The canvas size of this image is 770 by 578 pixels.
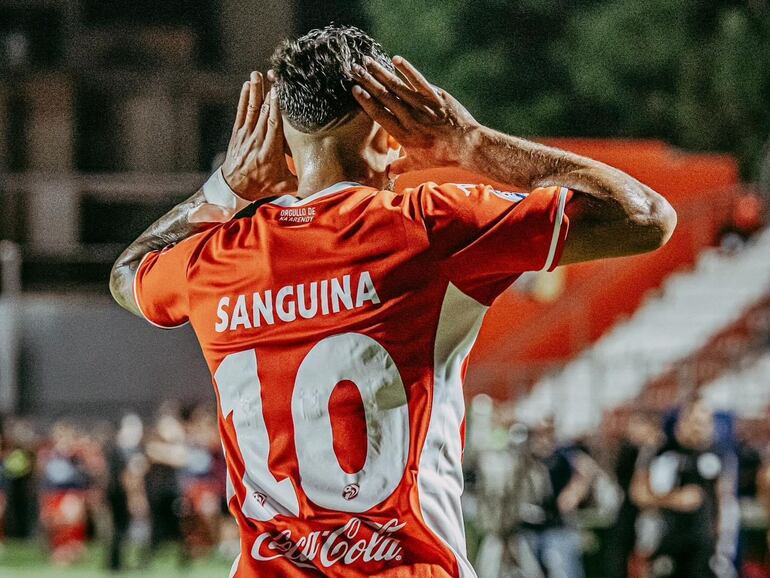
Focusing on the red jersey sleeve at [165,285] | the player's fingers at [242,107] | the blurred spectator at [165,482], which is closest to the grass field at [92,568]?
the blurred spectator at [165,482]

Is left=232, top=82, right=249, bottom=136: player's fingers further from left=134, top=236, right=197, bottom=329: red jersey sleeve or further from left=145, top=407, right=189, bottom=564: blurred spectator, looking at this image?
left=145, top=407, right=189, bottom=564: blurred spectator

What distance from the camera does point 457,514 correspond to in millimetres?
2604

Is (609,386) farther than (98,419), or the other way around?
(98,419)

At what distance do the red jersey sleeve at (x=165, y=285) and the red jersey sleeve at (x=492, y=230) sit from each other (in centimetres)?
58

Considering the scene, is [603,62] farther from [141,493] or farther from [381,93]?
[381,93]

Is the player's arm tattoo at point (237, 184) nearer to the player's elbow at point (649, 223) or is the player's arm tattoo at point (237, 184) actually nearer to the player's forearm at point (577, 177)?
the player's forearm at point (577, 177)

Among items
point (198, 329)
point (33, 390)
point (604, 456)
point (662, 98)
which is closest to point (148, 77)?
point (33, 390)

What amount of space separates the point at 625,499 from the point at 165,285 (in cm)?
918

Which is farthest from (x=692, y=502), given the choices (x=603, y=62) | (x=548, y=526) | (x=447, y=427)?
(x=603, y=62)

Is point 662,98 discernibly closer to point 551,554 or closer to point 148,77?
point 148,77

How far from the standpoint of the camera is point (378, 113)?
2.48 meters

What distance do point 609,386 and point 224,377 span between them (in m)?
15.8

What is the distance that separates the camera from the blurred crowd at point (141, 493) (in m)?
16.2

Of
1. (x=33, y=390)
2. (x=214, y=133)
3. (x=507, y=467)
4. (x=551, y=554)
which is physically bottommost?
(x=551, y=554)
